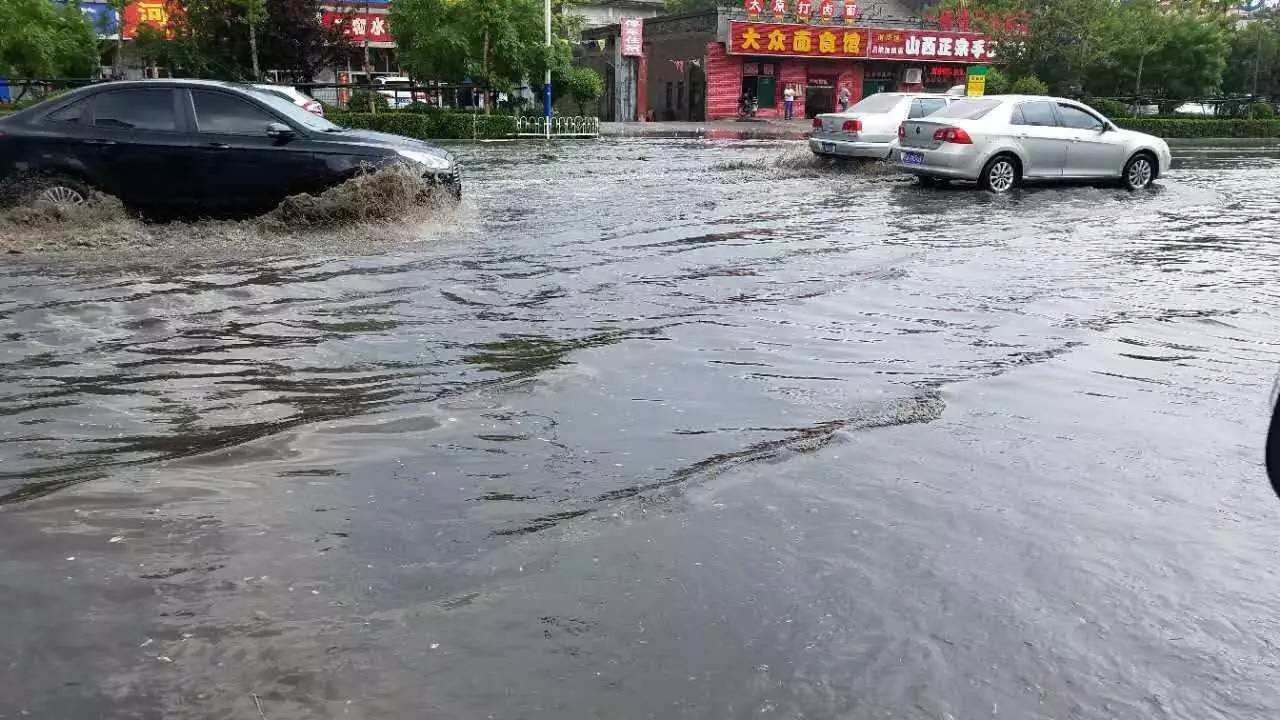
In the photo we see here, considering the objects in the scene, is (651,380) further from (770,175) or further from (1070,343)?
(770,175)

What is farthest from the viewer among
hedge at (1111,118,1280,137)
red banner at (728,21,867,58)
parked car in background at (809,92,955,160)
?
red banner at (728,21,867,58)

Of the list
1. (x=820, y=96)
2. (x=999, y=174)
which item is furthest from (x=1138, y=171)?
(x=820, y=96)

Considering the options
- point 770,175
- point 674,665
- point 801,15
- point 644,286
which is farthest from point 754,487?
point 801,15

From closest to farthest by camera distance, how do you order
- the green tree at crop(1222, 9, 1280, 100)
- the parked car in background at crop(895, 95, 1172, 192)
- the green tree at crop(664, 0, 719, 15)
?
the parked car in background at crop(895, 95, 1172, 192) < the green tree at crop(1222, 9, 1280, 100) < the green tree at crop(664, 0, 719, 15)

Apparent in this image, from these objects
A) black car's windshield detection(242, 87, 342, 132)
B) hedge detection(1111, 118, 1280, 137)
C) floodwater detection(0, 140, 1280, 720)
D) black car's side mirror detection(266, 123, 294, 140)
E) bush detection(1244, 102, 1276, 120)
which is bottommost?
floodwater detection(0, 140, 1280, 720)

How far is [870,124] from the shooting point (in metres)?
17.5

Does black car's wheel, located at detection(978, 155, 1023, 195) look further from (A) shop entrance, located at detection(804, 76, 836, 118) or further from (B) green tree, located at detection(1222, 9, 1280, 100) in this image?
(B) green tree, located at detection(1222, 9, 1280, 100)

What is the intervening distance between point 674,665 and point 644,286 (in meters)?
5.09

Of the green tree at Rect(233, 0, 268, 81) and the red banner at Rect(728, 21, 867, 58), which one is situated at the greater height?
the red banner at Rect(728, 21, 867, 58)

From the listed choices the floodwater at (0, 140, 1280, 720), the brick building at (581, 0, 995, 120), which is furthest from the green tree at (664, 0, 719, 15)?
the floodwater at (0, 140, 1280, 720)

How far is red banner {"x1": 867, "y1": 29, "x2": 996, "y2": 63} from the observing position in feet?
158

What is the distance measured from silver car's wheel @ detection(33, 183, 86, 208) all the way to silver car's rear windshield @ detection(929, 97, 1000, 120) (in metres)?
11.1

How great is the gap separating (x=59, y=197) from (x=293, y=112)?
7.24 ft

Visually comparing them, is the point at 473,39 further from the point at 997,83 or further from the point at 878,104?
the point at 997,83
